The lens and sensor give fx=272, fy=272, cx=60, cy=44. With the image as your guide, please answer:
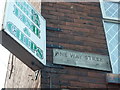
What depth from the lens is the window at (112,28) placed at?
16.5ft

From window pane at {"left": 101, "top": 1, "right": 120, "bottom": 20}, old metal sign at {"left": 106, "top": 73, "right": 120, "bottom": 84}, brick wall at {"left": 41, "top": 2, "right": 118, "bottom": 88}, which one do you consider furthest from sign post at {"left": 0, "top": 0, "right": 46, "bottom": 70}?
window pane at {"left": 101, "top": 1, "right": 120, "bottom": 20}

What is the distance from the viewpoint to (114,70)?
15.8 ft

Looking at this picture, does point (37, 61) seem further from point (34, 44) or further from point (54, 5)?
point (54, 5)

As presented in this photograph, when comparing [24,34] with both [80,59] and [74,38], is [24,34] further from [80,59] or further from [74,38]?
[74,38]

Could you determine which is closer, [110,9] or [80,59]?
[80,59]

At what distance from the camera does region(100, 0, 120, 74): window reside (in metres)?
5.04

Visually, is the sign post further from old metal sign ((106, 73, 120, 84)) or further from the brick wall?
old metal sign ((106, 73, 120, 84))

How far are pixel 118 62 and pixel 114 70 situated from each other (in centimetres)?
28

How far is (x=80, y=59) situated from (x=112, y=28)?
4.65 ft

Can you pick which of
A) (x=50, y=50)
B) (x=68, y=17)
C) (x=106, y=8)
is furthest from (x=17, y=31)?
(x=106, y=8)

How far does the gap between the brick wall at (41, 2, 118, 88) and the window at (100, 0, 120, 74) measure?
21 centimetres

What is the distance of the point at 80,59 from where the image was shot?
4543 millimetres

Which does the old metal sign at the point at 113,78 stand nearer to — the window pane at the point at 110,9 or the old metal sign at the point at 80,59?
the old metal sign at the point at 80,59

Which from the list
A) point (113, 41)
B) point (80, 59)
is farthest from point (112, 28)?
point (80, 59)
